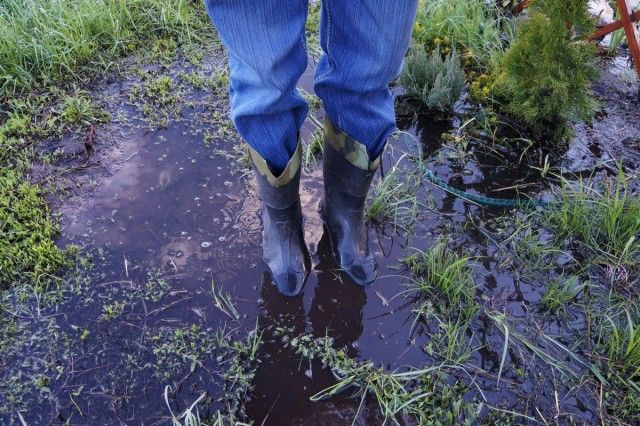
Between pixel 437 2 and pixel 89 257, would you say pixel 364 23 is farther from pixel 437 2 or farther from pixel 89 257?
pixel 437 2

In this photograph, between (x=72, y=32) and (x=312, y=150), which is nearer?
(x=312, y=150)

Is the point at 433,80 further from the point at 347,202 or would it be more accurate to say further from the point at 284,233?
the point at 284,233

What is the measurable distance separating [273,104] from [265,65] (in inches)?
6.1

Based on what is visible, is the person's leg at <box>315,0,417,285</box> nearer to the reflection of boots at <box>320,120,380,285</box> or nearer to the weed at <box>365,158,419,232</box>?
the reflection of boots at <box>320,120,380,285</box>

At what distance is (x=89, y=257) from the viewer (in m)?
2.12

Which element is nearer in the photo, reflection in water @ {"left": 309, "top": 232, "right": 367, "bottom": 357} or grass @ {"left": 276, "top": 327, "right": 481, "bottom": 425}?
grass @ {"left": 276, "top": 327, "right": 481, "bottom": 425}

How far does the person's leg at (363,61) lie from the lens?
1.47 meters

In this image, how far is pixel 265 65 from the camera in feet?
4.79

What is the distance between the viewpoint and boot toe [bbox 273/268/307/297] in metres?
2.01

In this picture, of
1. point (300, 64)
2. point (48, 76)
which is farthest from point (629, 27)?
point (48, 76)

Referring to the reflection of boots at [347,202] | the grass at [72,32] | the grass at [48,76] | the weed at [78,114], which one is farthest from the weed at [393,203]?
the grass at [72,32]

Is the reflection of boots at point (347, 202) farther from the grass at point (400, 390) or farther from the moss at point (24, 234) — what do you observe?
the moss at point (24, 234)

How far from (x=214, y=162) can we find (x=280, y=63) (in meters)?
1.16

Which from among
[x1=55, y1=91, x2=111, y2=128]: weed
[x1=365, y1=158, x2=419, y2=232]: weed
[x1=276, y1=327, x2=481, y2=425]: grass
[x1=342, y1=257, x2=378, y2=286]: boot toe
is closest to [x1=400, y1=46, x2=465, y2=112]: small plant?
[x1=365, y1=158, x2=419, y2=232]: weed
